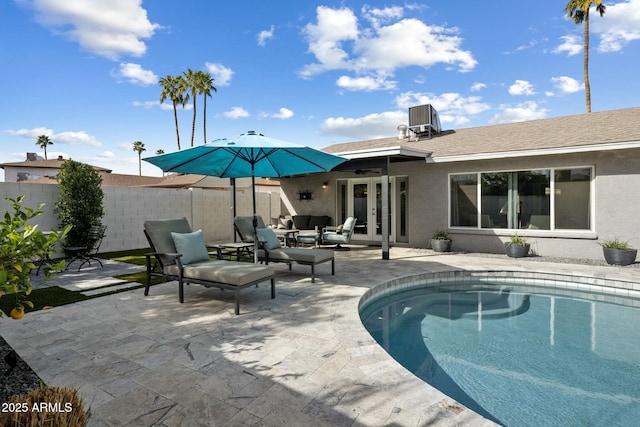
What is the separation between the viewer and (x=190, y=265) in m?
5.80

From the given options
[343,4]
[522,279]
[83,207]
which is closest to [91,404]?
[522,279]

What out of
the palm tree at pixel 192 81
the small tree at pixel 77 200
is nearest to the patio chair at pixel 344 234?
the small tree at pixel 77 200

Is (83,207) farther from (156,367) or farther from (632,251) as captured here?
(632,251)

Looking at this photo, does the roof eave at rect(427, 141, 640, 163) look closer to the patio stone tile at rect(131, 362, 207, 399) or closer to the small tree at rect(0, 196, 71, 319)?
the patio stone tile at rect(131, 362, 207, 399)

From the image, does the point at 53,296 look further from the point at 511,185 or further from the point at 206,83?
the point at 206,83

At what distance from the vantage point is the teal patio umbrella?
587cm

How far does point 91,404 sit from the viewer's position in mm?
2736

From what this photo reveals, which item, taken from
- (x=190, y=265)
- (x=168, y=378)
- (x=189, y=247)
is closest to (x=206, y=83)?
(x=189, y=247)

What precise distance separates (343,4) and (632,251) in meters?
11.5

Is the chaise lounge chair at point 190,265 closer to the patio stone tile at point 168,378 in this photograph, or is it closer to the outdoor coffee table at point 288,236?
the patio stone tile at point 168,378

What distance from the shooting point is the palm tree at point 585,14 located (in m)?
18.4

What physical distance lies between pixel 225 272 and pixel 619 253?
949 centimetres

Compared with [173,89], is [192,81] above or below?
above

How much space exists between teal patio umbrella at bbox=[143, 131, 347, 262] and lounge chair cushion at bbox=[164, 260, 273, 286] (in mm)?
1412
